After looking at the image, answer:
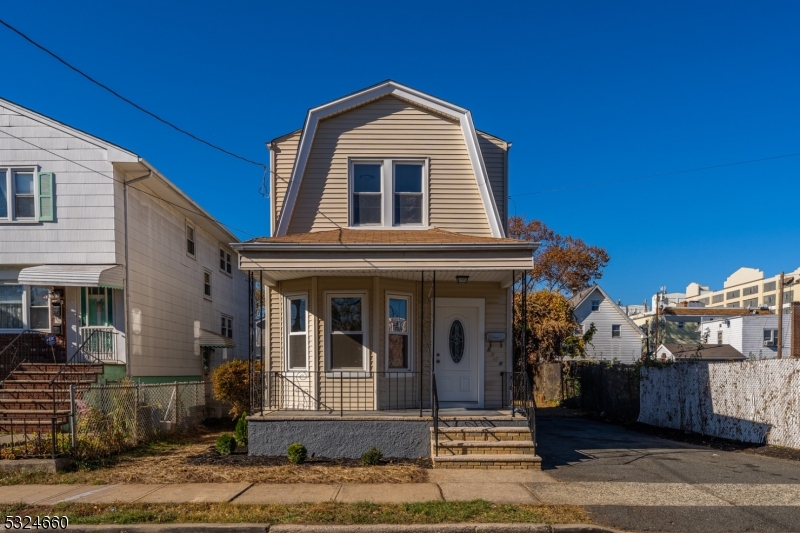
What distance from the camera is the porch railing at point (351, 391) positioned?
11258 mm

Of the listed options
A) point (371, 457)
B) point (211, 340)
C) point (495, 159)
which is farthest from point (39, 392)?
point (495, 159)

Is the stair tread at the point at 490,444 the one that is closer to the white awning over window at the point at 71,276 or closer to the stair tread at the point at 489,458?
the stair tread at the point at 489,458

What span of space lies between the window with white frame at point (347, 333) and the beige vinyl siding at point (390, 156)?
1.70 meters

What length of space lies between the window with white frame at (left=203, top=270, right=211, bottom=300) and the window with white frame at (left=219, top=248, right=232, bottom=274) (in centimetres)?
151

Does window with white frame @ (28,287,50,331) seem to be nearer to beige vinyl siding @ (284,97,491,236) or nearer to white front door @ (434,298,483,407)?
beige vinyl siding @ (284,97,491,236)

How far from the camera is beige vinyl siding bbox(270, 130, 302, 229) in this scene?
12594mm

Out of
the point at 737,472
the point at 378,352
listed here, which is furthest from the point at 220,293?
the point at 737,472

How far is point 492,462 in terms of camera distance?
9430 mm

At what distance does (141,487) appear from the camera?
27.2ft

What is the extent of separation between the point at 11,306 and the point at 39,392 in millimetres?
3088

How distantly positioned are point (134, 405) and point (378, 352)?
4.84 metres

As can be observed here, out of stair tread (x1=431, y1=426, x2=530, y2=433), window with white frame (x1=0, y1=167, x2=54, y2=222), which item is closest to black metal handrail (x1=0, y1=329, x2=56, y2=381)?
window with white frame (x1=0, y1=167, x2=54, y2=222)

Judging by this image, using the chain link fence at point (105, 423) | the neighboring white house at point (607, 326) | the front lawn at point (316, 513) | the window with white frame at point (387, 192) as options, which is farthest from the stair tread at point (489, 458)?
the neighboring white house at point (607, 326)

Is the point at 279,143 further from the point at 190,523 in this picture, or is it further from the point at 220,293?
the point at 220,293
